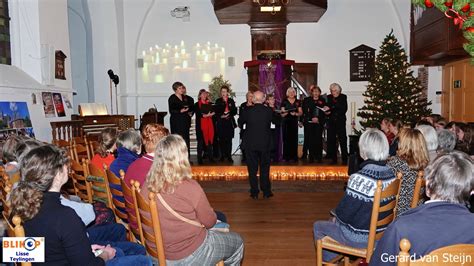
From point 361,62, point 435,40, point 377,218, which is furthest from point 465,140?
point 361,62

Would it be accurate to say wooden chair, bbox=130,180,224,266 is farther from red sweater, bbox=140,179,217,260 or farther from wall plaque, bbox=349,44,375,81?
wall plaque, bbox=349,44,375,81

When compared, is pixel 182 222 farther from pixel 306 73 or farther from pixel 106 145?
pixel 306 73

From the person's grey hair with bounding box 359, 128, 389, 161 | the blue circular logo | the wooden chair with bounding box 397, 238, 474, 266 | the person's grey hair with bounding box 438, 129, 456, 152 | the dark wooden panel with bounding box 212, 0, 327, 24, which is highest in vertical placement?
the dark wooden panel with bounding box 212, 0, 327, 24

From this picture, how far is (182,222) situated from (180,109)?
6135 mm

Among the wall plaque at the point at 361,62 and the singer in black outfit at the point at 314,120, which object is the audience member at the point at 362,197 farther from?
the wall plaque at the point at 361,62

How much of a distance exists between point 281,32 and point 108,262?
9301mm

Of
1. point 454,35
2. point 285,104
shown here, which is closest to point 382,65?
point 454,35

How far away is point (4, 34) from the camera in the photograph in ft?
23.1

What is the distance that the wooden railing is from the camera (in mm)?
7066

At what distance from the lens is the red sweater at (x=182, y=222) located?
8.43ft

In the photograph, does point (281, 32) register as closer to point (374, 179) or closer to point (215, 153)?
point (215, 153)

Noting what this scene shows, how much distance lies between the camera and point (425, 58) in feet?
31.5

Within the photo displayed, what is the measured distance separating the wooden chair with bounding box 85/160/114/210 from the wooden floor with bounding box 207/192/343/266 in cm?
128

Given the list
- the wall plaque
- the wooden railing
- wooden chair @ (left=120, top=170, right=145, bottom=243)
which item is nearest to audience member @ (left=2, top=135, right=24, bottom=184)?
wooden chair @ (left=120, top=170, right=145, bottom=243)
